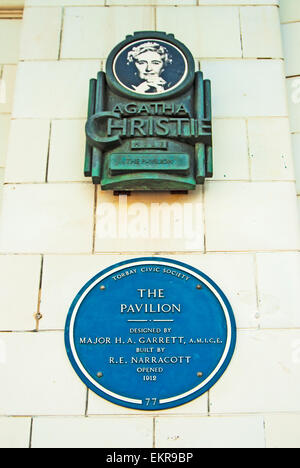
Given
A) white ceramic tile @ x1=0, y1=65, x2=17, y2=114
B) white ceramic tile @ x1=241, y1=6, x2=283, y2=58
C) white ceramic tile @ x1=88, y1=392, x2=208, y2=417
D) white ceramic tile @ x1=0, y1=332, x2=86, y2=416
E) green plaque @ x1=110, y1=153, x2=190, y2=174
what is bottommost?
white ceramic tile @ x1=88, y1=392, x2=208, y2=417

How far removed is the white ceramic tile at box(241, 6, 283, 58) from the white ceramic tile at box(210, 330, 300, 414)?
257 centimetres

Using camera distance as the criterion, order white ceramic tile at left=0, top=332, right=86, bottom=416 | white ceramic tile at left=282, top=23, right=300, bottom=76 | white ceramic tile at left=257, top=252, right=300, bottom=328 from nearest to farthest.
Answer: white ceramic tile at left=0, top=332, right=86, bottom=416 < white ceramic tile at left=257, top=252, right=300, bottom=328 < white ceramic tile at left=282, top=23, right=300, bottom=76

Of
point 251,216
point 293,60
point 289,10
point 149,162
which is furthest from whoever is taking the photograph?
point 289,10

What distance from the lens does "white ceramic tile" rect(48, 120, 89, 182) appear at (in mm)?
4312

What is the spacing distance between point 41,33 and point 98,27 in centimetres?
54

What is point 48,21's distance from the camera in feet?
16.3

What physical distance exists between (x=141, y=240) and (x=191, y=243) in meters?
0.39

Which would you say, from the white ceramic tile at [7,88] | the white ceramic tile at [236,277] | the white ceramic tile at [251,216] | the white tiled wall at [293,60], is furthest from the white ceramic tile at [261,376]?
the white ceramic tile at [7,88]

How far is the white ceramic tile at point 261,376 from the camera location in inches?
142

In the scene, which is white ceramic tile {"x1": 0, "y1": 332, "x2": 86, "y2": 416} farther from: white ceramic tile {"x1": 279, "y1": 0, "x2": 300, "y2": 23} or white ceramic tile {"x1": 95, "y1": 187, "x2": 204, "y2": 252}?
white ceramic tile {"x1": 279, "y1": 0, "x2": 300, "y2": 23}

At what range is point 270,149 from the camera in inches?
172

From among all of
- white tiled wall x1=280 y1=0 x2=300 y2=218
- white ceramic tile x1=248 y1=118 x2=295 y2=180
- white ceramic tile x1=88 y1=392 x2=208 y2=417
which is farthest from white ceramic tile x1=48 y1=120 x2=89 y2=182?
white tiled wall x1=280 y1=0 x2=300 y2=218

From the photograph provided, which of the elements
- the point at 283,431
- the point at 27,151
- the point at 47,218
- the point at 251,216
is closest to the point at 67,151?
the point at 27,151

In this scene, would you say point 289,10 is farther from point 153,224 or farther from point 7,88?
point 7,88
